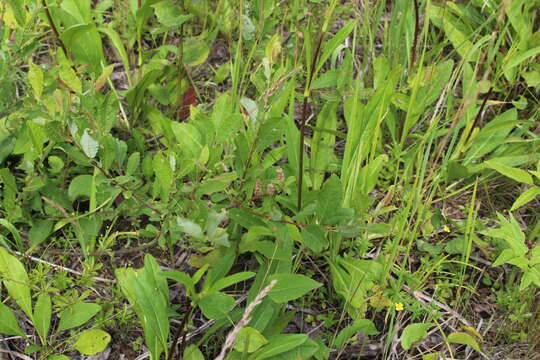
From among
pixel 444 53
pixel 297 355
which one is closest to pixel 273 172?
pixel 297 355

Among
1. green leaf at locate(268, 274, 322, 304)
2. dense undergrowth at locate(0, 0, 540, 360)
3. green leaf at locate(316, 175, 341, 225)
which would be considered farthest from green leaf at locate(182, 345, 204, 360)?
green leaf at locate(316, 175, 341, 225)

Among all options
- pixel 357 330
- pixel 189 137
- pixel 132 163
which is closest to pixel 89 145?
pixel 132 163

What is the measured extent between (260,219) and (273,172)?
6.1 inches

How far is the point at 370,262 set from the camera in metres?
1.61

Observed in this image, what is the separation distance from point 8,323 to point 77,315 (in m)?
0.18

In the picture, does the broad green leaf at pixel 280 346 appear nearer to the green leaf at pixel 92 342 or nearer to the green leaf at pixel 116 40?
the green leaf at pixel 92 342

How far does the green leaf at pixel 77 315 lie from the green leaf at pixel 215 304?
0.31 meters

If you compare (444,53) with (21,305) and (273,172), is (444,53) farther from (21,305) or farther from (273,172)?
(21,305)

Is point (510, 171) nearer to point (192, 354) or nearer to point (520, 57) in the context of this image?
point (520, 57)

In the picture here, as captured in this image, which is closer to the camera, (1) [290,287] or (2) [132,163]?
(1) [290,287]

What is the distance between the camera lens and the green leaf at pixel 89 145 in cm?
142

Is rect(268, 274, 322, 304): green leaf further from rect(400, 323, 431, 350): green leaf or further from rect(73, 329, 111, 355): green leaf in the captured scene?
rect(73, 329, 111, 355): green leaf

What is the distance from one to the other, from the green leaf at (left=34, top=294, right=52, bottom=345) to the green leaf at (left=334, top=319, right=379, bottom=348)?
2.59ft

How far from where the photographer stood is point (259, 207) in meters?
1.68
